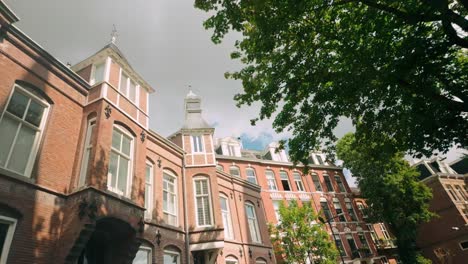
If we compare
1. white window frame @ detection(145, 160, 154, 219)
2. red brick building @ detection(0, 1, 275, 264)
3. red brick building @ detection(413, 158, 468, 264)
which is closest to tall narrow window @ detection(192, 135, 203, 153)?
red brick building @ detection(0, 1, 275, 264)

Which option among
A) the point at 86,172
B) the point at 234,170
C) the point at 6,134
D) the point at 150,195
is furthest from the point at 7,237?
the point at 234,170

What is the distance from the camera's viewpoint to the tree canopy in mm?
7680

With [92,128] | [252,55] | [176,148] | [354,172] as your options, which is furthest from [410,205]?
[92,128]

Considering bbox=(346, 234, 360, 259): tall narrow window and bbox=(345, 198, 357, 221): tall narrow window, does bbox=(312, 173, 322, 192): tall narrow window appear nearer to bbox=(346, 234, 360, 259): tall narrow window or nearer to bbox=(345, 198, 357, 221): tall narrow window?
bbox=(345, 198, 357, 221): tall narrow window

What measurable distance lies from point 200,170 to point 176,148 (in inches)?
81.2

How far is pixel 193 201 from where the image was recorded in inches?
619

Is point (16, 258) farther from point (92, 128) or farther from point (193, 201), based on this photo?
point (193, 201)

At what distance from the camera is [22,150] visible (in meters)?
8.16

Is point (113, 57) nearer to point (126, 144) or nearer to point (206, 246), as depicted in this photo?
point (126, 144)

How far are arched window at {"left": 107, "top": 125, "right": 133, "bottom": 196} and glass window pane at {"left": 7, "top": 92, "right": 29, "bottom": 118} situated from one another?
315 centimetres

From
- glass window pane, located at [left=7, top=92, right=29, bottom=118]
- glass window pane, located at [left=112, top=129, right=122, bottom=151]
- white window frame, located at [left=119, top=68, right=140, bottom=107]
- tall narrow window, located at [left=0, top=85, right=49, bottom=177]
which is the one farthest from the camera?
white window frame, located at [left=119, top=68, right=140, bottom=107]

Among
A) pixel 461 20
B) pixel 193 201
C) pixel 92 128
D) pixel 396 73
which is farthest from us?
pixel 193 201

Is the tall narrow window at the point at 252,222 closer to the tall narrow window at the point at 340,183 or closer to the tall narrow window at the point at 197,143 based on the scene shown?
the tall narrow window at the point at 197,143

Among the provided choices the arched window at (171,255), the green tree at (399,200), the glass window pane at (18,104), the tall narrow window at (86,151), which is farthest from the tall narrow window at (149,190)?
the green tree at (399,200)
